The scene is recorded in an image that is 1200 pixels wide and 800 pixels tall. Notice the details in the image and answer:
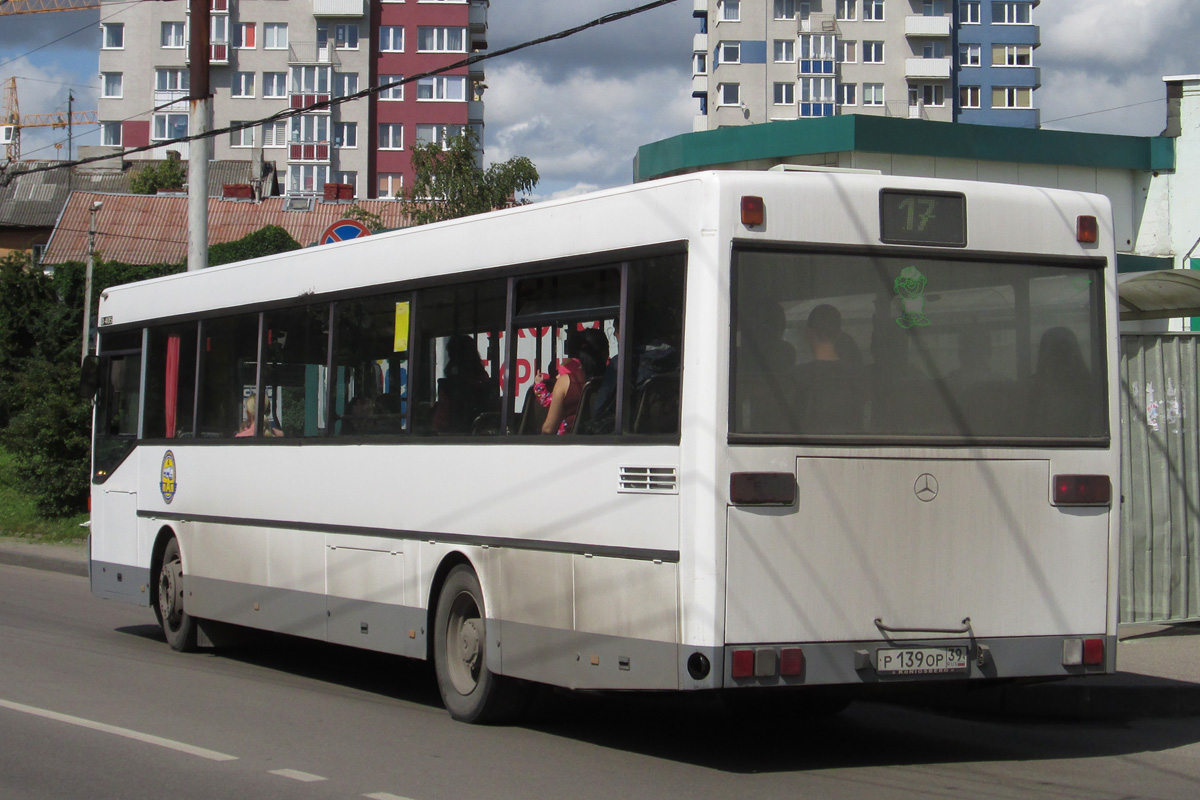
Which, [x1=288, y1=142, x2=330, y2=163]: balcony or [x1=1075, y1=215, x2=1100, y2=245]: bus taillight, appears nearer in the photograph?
[x1=1075, y1=215, x2=1100, y2=245]: bus taillight

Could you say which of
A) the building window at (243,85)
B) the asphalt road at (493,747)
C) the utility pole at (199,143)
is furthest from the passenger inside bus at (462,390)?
the building window at (243,85)

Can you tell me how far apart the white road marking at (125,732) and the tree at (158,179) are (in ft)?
237

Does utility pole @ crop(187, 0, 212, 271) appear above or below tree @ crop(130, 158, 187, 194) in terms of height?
below

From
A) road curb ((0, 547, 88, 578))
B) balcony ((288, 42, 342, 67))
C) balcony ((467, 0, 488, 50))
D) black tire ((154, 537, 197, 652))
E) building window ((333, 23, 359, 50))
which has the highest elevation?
balcony ((467, 0, 488, 50))

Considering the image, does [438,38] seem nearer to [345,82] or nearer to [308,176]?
[345,82]

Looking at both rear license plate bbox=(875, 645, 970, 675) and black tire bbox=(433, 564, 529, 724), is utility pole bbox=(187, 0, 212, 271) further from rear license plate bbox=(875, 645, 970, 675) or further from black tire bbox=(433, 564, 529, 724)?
rear license plate bbox=(875, 645, 970, 675)

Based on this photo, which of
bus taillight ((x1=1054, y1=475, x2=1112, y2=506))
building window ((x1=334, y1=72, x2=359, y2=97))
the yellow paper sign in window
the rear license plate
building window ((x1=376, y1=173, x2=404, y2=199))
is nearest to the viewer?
the rear license plate

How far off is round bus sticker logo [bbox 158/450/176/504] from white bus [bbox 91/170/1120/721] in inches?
164

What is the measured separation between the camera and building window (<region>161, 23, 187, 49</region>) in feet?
302

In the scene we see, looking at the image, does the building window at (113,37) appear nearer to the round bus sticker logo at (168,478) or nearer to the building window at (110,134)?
the building window at (110,134)

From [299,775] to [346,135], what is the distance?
83.9 m

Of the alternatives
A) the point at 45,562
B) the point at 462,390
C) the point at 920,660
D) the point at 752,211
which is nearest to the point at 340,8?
the point at 45,562

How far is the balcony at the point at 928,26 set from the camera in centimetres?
8719

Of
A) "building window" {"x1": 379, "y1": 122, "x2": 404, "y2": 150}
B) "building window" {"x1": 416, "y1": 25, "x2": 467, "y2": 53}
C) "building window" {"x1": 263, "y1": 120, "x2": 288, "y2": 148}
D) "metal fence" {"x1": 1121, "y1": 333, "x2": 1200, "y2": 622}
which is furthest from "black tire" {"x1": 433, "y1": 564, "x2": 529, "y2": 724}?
"building window" {"x1": 263, "y1": 120, "x2": 288, "y2": 148}
